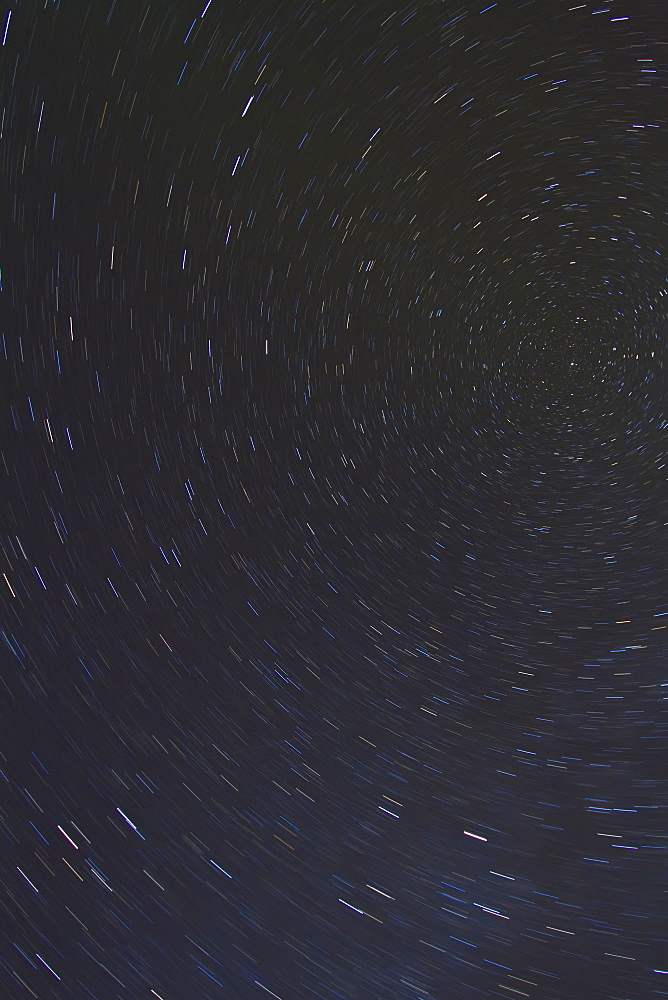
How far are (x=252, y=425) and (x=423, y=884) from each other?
1641 mm

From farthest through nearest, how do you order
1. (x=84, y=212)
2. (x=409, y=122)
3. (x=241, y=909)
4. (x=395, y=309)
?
(x=395, y=309), (x=409, y=122), (x=241, y=909), (x=84, y=212)

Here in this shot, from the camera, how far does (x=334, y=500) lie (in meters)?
3.32

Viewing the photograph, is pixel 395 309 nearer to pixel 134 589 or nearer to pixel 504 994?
pixel 134 589

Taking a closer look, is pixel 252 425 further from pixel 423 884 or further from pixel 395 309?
pixel 423 884

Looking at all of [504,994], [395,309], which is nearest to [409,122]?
[395,309]

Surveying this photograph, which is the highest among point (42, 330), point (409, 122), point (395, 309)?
point (409, 122)

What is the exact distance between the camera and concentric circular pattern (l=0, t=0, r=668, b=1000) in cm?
267

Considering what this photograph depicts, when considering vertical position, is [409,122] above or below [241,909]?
above

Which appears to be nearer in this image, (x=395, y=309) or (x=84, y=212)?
(x=84, y=212)

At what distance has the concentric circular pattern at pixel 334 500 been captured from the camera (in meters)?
2.67

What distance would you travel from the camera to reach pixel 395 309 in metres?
3.40

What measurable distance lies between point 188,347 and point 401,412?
865 mm

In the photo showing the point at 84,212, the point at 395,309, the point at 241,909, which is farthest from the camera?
the point at 395,309

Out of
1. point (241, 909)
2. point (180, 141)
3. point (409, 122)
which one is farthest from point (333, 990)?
point (409, 122)
